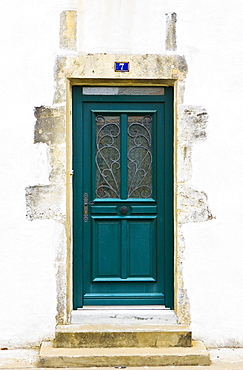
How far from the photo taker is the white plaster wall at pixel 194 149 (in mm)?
4121

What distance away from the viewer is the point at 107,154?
4391 mm

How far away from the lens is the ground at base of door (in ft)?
12.5

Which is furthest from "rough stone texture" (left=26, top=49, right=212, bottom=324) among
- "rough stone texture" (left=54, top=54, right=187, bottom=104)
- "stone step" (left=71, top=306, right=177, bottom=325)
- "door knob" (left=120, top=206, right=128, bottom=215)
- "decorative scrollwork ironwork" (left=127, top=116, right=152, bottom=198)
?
"door knob" (left=120, top=206, right=128, bottom=215)

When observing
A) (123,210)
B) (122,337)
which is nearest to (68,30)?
Result: (123,210)

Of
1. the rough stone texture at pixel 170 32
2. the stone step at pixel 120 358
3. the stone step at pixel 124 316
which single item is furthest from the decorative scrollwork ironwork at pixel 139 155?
the stone step at pixel 120 358

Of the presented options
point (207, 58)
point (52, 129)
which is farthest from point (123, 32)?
point (52, 129)

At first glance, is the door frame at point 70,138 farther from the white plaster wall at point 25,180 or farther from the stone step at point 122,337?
the stone step at point 122,337

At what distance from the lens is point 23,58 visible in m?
4.12

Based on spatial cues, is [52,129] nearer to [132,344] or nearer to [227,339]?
[132,344]

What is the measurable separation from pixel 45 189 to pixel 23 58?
47.1 inches

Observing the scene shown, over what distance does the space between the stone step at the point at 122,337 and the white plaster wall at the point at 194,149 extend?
21 cm

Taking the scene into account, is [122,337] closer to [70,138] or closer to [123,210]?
[123,210]

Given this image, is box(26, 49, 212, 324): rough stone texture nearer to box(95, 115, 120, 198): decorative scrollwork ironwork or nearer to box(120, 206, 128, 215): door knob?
box(95, 115, 120, 198): decorative scrollwork ironwork

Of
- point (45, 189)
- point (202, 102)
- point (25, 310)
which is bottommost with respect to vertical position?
point (25, 310)
